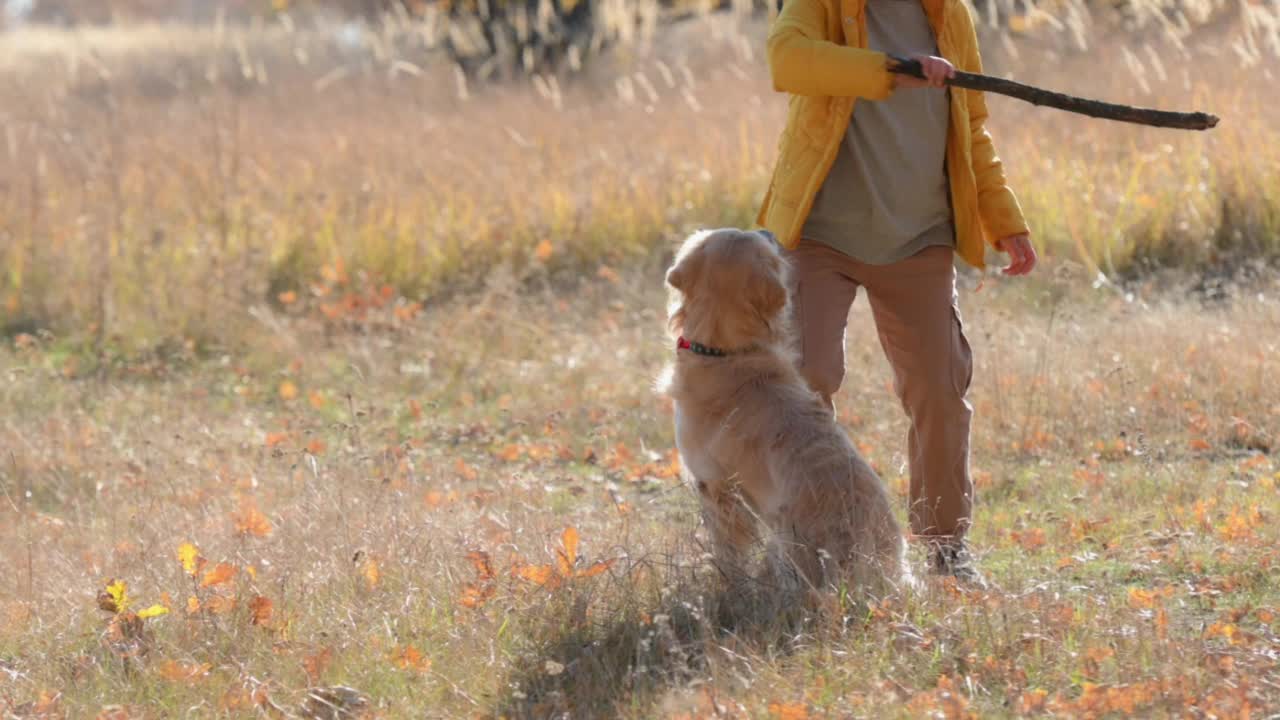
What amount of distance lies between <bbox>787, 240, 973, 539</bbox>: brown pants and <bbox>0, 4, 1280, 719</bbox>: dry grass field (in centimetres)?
18

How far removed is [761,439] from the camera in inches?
161

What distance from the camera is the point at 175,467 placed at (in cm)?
620

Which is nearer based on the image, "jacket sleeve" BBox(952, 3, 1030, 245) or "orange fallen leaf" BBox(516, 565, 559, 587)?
"orange fallen leaf" BBox(516, 565, 559, 587)

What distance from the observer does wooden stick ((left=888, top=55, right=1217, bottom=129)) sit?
12.9 feet

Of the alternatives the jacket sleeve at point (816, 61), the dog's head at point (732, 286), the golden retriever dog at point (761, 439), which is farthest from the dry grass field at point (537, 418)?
the jacket sleeve at point (816, 61)

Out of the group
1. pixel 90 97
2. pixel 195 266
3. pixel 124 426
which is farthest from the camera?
pixel 90 97

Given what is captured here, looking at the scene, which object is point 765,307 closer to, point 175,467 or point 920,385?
point 920,385

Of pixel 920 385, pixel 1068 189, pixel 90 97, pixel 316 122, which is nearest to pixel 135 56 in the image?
pixel 90 97

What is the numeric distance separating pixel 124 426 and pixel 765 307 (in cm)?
412

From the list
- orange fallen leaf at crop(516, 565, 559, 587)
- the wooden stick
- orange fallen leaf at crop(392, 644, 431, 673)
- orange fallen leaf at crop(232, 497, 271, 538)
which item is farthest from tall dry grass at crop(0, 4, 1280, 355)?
orange fallen leaf at crop(392, 644, 431, 673)

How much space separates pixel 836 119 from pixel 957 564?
1.32 metres

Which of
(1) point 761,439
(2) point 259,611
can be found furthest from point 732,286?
(2) point 259,611

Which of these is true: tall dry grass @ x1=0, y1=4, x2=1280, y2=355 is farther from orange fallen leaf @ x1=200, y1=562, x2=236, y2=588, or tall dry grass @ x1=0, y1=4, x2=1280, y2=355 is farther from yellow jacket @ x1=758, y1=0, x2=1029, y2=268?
orange fallen leaf @ x1=200, y1=562, x2=236, y2=588

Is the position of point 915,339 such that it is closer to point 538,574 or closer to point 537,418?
point 538,574
